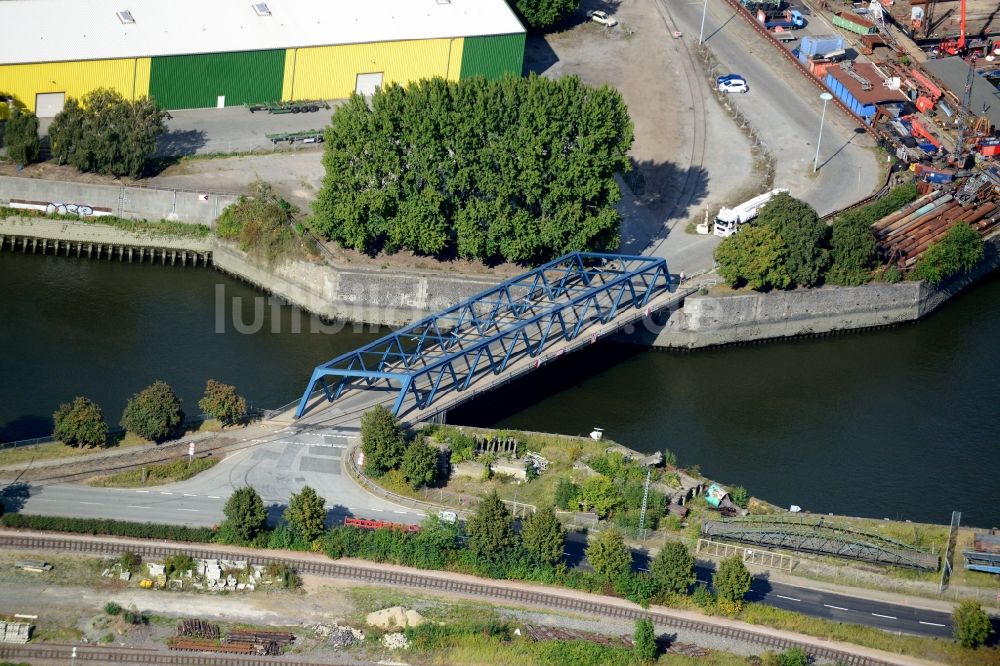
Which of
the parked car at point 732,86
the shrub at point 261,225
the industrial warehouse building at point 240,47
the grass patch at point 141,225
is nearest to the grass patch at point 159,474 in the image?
the shrub at point 261,225

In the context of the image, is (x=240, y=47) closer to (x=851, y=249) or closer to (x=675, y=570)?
(x=851, y=249)

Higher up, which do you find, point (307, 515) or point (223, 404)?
point (223, 404)

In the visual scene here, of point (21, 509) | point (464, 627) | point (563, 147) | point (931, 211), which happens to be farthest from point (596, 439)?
point (931, 211)

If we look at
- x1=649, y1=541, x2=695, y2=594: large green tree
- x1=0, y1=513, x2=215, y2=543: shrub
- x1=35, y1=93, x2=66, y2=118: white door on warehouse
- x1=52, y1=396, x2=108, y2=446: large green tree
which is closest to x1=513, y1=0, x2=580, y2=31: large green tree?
x1=35, y1=93, x2=66, y2=118: white door on warehouse

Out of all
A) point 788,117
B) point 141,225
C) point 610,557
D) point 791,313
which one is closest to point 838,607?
point 610,557

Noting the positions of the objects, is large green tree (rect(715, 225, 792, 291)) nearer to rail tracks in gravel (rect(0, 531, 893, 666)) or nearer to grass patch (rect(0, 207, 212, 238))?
rail tracks in gravel (rect(0, 531, 893, 666))

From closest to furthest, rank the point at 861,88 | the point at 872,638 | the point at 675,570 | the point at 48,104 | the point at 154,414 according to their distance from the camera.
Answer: the point at 872,638 → the point at 675,570 → the point at 154,414 → the point at 48,104 → the point at 861,88

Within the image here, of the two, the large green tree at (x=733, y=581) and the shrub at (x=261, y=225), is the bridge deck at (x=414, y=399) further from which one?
the large green tree at (x=733, y=581)
